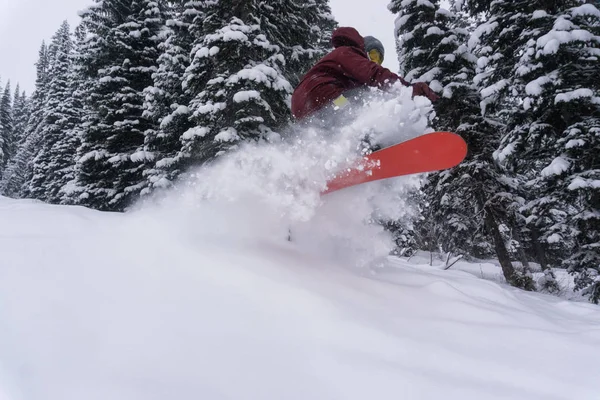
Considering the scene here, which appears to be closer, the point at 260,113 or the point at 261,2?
the point at 260,113

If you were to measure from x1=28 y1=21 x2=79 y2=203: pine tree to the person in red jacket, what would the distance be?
2395 centimetres

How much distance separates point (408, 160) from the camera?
366cm

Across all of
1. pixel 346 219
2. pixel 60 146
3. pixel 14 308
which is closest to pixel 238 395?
pixel 14 308

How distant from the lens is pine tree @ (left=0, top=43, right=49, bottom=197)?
33.8m

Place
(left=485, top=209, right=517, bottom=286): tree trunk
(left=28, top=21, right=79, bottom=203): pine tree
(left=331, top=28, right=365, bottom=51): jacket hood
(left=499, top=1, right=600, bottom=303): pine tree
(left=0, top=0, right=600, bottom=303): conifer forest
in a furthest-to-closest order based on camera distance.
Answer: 1. (left=28, top=21, right=79, bottom=203): pine tree
2. (left=485, top=209, right=517, bottom=286): tree trunk
3. (left=0, top=0, right=600, bottom=303): conifer forest
4. (left=499, top=1, right=600, bottom=303): pine tree
5. (left=331, top=28, right=365, bottom=51): jacket hood

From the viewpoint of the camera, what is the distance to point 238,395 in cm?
133

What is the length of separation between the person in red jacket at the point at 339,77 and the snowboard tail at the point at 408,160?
1.75 feet

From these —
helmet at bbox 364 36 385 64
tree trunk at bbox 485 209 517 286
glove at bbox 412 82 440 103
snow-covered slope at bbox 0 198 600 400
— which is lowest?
snow-covered slope at bbox 0 198 600 400

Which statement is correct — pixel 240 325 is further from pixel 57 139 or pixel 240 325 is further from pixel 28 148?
pixel 28 148

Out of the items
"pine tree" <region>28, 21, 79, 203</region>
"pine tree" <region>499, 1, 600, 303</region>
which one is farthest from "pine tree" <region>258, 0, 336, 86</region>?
"pine tree" <region>28, 21, 79, 203</region>

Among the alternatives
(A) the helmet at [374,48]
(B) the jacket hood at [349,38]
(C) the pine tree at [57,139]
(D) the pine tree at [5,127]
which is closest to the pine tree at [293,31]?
(A) the helmet at [374,48]

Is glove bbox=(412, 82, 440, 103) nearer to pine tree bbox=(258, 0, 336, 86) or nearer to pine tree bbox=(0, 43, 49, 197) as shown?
pine tree bbox=(258, 0, 336, 86)

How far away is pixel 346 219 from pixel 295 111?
1484 millimetres

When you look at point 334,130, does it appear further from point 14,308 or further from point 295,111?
point 14,308
